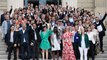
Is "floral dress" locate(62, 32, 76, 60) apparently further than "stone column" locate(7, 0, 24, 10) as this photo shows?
No

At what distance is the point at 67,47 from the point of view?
1981 cm

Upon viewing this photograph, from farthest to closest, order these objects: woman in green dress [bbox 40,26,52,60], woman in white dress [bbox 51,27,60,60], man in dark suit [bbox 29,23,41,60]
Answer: woman in white dress [bbox 51,27,60,60], woman in green dress [bbox 40,26,52,60], man in dark suit [bbox 29,23,41,60]

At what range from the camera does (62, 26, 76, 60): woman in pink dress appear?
19688mm

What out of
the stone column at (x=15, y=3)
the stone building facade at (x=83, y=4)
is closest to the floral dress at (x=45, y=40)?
the stone building facade at (x=83, y=4)

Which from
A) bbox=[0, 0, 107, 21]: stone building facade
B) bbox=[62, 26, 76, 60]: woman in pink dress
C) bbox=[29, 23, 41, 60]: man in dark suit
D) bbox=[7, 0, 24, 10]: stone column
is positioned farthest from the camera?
bbox=[7, 0, 24, 10]: stone column

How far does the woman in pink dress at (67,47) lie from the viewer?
64.6ft

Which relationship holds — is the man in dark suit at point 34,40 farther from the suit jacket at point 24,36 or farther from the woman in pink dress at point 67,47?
the woman in pink dress at point 67,47

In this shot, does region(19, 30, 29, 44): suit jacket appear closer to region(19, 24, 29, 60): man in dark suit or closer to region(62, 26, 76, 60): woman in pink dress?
region(19, 24, 29, 60): man in dark suit

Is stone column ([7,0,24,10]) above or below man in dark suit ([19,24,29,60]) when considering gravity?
above

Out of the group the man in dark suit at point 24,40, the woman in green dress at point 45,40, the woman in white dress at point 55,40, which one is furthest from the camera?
the woman in white dress at point 55,40

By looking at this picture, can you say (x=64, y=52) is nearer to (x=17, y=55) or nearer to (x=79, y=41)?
(x=79, y=41)

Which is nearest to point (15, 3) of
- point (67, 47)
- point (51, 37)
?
point (51, 37)

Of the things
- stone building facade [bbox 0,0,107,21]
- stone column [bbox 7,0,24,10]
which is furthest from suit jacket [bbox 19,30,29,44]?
stone column [bbox 7,0,24,10]

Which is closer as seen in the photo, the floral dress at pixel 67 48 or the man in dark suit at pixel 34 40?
the floral dress at pixel 67 48
